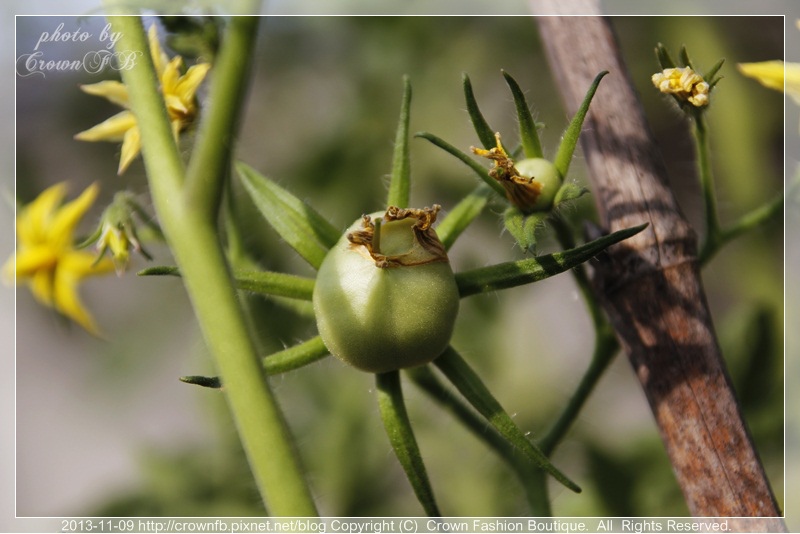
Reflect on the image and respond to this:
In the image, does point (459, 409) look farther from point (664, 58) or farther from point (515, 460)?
point (664, 58)

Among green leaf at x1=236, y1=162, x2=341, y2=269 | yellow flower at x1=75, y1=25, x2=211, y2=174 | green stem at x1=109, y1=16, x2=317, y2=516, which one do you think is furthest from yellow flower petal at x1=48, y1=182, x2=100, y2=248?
green stem at x1=109, y1=16, x2=317, y2=516

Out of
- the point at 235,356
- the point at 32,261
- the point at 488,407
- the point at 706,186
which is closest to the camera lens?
the point at 235,356

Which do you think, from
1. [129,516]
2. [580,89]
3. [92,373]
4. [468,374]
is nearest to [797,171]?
[580,89]

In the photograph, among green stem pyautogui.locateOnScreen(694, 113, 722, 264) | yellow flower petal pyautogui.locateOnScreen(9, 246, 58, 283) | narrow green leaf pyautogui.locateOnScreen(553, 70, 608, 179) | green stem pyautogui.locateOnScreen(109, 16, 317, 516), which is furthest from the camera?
yellow flower petal pyautogui.locateOnScreen(9, 246, 58, 283)

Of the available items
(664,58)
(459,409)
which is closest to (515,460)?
(459,409)

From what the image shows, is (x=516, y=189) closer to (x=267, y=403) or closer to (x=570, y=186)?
(x=570, y=186)

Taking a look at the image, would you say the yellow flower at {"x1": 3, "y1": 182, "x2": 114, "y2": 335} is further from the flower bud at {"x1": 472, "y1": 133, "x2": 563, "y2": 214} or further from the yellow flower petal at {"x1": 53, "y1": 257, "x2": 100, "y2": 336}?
the flower bud at {"x1": 472, "y1": 133, "x2": 563, "y2": 214}
